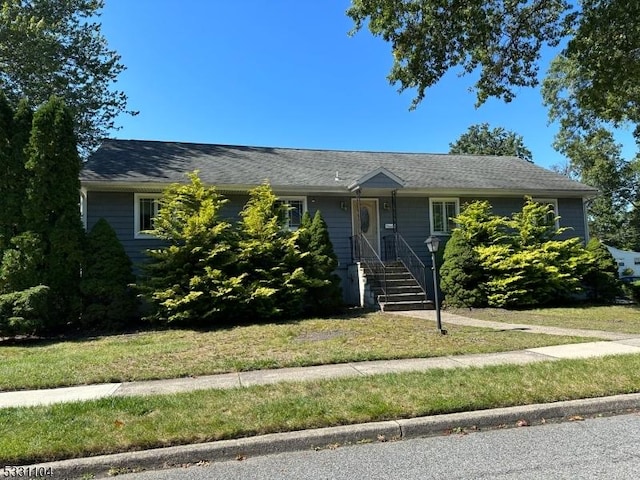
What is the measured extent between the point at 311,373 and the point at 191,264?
576 centimetres

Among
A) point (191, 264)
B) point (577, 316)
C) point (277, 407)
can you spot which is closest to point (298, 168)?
point (191, 264)

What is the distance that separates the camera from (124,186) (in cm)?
1277

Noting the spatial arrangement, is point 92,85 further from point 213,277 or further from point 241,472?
point 241,472

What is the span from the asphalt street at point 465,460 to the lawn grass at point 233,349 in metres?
2.72

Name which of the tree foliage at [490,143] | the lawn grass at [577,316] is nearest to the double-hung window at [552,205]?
the lawn grass at [577,316]

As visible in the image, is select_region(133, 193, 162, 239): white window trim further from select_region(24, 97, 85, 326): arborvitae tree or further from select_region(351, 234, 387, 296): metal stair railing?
select_region(351, 234, 387, 296): metal stair railing

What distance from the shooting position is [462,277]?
12961mm

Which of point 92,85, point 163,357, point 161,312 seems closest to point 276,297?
point 161,312

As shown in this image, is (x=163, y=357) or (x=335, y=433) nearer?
(x=335, y=433)

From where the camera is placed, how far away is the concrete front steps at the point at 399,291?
1250 cm

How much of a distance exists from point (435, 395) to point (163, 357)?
14.4ft

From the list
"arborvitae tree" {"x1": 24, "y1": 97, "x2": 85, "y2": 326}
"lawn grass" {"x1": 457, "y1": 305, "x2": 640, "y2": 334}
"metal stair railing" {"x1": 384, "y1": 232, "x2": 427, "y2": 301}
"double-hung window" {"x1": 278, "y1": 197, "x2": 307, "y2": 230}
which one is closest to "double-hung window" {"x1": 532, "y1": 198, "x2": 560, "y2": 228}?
"lawn grass" {"x1": 457, "y1": 305, "x2": 640, "y2": 334}

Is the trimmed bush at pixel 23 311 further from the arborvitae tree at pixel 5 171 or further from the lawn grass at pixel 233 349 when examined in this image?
the arborvitae tree at pixel 5 171

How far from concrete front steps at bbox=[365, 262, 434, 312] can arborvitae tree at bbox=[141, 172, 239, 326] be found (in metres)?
4.17
